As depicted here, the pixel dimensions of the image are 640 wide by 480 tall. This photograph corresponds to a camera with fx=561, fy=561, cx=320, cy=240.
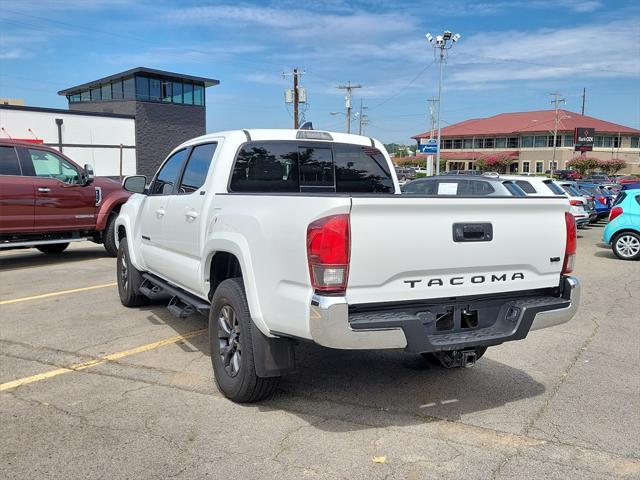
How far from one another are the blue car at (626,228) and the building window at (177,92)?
31.9m

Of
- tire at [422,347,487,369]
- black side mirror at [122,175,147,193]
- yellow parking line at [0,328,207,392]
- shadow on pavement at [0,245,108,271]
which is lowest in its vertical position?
shadow on pavement at [0,245,108,271]

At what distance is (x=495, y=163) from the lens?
8269cm

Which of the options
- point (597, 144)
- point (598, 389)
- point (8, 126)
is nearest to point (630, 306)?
point (598, 389)

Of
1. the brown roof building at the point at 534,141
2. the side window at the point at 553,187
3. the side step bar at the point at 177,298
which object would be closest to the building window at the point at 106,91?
the side window at the point at 553,187

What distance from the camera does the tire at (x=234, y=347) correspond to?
380 cm

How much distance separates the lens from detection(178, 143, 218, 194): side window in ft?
16.0

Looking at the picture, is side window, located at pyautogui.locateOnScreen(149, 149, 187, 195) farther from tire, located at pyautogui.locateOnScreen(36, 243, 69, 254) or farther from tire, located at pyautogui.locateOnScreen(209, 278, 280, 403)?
tire, located at pyautogui.locateOnScreen(36, 243, 69, 254)

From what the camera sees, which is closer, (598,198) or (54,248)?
(54,248)

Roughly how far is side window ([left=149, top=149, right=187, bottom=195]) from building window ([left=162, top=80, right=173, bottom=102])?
33787 millimetres

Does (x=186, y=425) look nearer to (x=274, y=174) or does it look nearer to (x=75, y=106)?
(x=274, y=174)

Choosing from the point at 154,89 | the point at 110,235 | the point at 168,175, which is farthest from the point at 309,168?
the point at 154,89

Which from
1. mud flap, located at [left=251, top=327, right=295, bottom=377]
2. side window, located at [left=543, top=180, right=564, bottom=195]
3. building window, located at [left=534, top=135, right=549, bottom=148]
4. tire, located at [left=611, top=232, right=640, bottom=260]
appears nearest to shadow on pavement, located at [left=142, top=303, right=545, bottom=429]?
mud flap, located at [left=251, top=327, right=295, bottom=377]

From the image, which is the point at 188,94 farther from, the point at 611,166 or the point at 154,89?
the point at 611,166

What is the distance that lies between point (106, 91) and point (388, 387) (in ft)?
130
